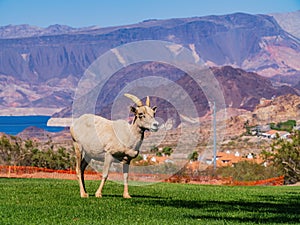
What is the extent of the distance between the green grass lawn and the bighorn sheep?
3.47 ft

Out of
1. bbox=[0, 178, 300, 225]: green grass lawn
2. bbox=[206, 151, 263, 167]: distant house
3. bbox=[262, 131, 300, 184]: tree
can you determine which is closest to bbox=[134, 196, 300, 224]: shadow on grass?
bbox=[0, 178, 300, 225]: green grass lawn

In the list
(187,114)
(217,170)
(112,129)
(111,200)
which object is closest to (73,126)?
(112,129)

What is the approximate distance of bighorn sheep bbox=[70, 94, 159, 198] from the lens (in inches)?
654

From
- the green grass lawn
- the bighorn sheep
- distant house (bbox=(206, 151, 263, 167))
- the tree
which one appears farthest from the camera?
distant house (bbox=(206, 151, 263, 167))

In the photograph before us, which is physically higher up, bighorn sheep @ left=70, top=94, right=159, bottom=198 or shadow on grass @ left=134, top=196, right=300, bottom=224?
bighorn sheep @ left=70, top=94, right=159, bottom=198

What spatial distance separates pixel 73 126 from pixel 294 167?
38.8 metres

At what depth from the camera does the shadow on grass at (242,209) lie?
1356 cm

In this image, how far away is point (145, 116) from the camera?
16.6 meters

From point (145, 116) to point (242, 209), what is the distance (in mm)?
3246

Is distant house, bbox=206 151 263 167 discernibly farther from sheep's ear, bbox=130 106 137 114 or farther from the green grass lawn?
sheep's ear, bbox=130 106 137 114

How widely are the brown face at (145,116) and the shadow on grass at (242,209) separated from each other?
185cm

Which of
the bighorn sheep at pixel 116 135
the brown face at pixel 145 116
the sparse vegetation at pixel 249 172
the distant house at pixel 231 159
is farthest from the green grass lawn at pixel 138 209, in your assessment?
the distant house at pixel 231 159

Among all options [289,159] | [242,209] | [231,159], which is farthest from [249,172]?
[242,209]

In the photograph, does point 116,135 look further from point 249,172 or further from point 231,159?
point 231,159
